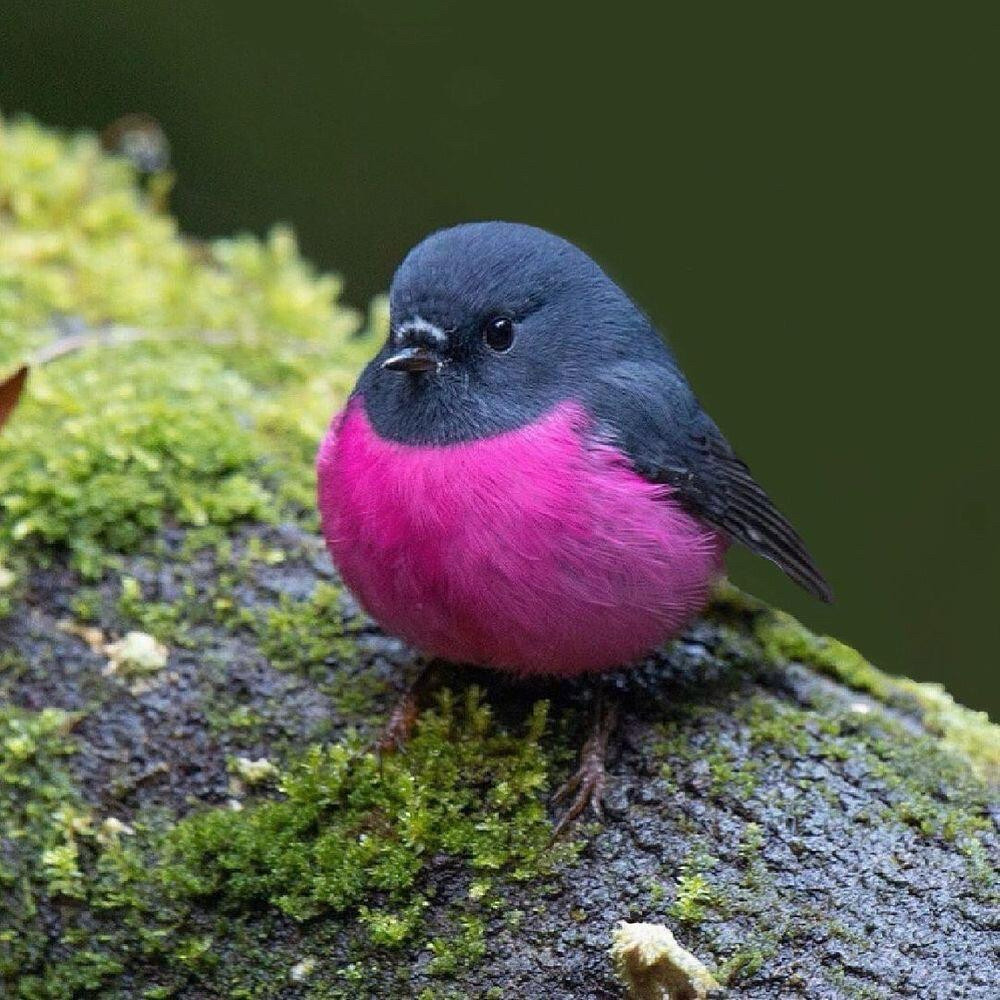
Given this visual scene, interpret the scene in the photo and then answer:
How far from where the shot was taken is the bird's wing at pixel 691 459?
303cm

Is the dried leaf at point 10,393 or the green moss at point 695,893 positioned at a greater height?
the dried leaf at point 10,393

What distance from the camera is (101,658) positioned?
3.38 metres

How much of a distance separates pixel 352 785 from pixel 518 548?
27.1 inches

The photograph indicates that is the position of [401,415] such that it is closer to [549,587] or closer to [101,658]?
[549,587]

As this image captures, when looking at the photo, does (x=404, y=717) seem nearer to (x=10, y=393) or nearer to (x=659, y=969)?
(x=659, y=969)

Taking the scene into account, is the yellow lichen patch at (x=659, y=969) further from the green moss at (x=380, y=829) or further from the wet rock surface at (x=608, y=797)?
the green moss at (x=380, y=829)

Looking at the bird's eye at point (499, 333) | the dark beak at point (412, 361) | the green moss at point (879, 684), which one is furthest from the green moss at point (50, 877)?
the green moss at point (879, 684)

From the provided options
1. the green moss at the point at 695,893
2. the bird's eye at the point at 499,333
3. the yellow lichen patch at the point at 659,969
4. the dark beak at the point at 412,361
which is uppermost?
the bird's eye at the point at 499,333

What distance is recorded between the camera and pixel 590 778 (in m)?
2.90

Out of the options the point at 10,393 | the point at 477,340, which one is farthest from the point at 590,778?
the point at 10,393

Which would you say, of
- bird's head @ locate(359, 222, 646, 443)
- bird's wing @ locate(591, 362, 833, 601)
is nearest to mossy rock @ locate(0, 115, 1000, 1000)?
bird's wing @ locate(591, 362, 833, 601)

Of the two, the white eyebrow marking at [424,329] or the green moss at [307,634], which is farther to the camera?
the green moss at [307,634]

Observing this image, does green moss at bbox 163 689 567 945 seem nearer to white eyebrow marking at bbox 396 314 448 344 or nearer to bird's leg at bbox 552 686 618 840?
bird's leg at bbox 552 686 618 840

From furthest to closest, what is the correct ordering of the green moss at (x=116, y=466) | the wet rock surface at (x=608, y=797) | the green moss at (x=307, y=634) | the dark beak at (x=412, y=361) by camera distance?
the green moss at (x=116, y=466)
the green moss at (x=307, y=634)
the dark beak at (x=412, y=361)
the wet rock surface at (x=608, y=797)
